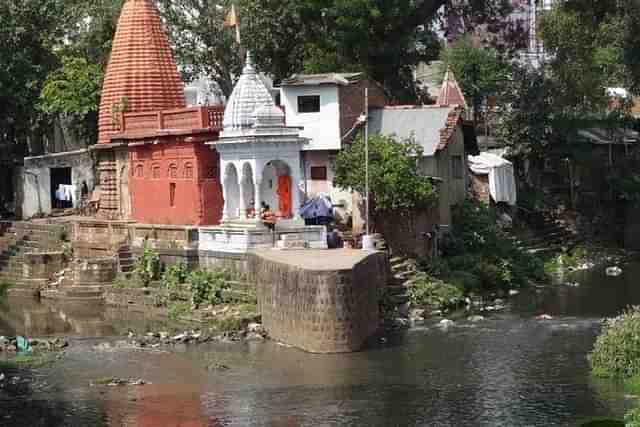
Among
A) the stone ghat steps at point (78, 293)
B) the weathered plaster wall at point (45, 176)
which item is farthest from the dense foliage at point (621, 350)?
the weathered plaster wall at point (45, 176)

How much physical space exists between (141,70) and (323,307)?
17.0 metres

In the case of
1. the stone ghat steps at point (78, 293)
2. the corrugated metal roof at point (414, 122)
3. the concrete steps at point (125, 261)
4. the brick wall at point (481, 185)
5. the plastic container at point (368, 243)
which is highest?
the corrugated metal roof at point (414, 122)

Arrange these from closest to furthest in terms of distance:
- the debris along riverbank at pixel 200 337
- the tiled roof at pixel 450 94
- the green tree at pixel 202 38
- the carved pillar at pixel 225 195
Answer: the debris along riverbank at pixel 200 337 < the carved pillar at pixel 225 195 < the tiled roof at pixel 450 94 < the green tree at pixel 202 38

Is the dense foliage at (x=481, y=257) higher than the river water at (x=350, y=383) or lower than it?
higher

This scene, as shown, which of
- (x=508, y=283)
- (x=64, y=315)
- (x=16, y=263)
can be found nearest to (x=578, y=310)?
(x=508, y=283)

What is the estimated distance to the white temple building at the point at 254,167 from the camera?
116ft

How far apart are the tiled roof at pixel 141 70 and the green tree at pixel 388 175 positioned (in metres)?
8.96

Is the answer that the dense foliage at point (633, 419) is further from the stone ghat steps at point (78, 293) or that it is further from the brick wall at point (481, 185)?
the brick wall at point (481, 185)

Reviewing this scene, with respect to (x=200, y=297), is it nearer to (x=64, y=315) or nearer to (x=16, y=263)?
(x=64, y=315)

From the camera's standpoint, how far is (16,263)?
1734 inches

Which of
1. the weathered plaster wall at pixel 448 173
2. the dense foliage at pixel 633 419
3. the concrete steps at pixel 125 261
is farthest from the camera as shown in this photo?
the concrete steps at pixel 125 261

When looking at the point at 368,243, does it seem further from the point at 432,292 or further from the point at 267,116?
the point at 267,116

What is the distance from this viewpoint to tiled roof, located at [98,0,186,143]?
144ft

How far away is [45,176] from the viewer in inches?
1994
